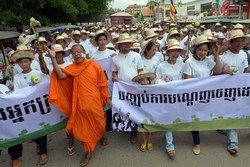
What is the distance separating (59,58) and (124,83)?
1325mm

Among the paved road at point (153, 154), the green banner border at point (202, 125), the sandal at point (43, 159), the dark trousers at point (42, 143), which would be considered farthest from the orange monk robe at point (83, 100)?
the green banner border at point (202, 125)

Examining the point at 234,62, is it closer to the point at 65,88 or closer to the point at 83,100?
the point at 83,100

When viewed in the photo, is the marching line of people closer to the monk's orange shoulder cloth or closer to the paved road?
the monk's orange shoulder cloth

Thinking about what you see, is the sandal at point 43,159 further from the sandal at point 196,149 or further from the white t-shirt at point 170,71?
the sandal at point 196,149

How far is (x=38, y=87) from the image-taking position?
3.98 meters

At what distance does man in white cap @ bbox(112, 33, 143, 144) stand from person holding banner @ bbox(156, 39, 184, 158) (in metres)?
0.40

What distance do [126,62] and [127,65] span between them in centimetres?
5

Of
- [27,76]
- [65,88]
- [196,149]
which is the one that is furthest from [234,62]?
[27,76]

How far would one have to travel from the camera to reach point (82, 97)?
387cm

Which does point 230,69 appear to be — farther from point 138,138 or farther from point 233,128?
point 138,138

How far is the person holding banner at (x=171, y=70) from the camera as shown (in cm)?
413

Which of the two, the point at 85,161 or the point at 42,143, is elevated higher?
the point at 42,143

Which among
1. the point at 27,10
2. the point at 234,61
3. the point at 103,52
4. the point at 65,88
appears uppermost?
the point at 27,10

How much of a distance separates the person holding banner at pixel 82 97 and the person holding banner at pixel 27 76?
339mm
